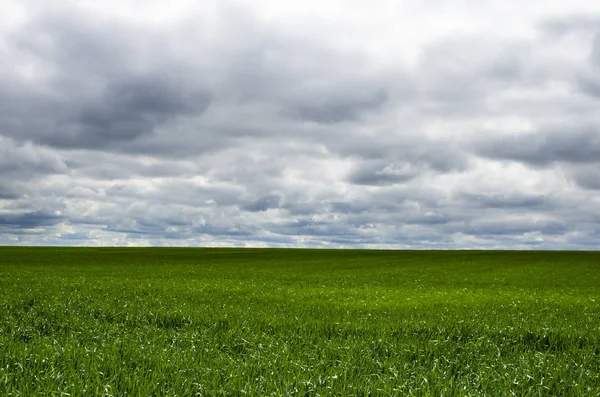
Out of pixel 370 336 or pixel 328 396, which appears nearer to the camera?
pixel 328 396

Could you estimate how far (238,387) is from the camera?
729 cm

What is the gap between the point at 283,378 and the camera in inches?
302

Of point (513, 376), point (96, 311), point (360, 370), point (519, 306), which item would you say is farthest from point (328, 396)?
point (519, 306)

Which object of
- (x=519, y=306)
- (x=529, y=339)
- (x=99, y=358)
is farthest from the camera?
(x=519, y=306)

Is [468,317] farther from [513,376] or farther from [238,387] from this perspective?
[238,387]

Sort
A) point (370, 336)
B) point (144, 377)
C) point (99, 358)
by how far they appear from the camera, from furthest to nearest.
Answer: point (370, 336) → point (99, 358) → point (144, 377)

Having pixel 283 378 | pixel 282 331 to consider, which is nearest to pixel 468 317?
pixel 282 331

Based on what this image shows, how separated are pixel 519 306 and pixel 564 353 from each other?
1071 centimetres

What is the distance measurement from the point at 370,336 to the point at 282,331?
2.47 meters

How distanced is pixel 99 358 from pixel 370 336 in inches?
268

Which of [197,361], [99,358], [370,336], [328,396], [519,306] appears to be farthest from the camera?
[519,306]

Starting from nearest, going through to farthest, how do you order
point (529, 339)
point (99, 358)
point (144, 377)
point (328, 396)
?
1. point (328, 396)
2. point (144, 377)
3. point (99, 358)
4. point (529, 339)

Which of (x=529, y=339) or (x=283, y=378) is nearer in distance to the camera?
(x=283, y=378)

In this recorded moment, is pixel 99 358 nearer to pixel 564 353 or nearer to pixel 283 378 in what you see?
pixel 283 378
